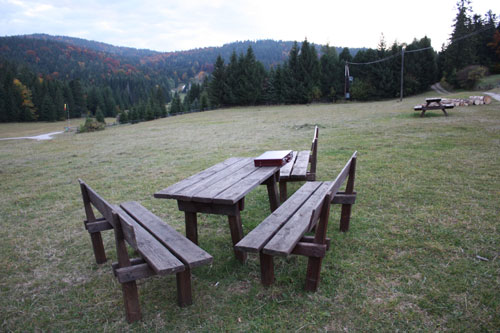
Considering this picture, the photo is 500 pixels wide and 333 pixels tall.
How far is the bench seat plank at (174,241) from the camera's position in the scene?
2.42m

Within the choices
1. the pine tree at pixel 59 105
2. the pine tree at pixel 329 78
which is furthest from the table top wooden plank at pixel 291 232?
the pine tree at pixel 59 105

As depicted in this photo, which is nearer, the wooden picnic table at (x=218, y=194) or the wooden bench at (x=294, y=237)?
the wooden bench at (x=294, y=237)

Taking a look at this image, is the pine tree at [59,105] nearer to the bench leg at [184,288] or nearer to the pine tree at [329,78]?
the pine tree at [329,78]

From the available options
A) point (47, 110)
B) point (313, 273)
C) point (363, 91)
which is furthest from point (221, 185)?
point (47, 110)

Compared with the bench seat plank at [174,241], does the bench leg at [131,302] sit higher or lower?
lower

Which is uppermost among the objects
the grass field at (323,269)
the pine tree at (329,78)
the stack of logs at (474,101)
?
the pine tree at (329,78)

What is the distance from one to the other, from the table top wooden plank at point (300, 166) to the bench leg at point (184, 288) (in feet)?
7.91

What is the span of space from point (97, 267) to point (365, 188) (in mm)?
4344

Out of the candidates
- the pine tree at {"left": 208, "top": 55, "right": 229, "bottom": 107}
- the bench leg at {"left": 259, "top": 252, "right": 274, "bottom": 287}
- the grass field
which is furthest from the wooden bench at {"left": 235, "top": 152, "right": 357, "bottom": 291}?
the pine tree at {"left": 208, "top": 55, "right": 229, "bottom": 107}

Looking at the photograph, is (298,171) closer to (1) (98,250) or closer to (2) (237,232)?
(2) (237,232)

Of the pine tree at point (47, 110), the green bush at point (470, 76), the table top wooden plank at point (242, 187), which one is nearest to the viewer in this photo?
the table top wooden plank at point (242, 187)

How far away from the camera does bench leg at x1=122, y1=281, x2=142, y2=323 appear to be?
2.45 metres

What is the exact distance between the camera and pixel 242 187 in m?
3.21

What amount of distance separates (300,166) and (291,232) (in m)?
2.41
